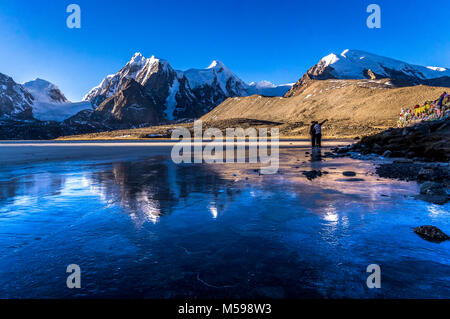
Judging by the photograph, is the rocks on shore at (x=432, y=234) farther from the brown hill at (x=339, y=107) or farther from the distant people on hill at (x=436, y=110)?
the brown hill at (x=339, y=107)

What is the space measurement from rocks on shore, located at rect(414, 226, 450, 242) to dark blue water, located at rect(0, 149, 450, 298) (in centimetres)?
18

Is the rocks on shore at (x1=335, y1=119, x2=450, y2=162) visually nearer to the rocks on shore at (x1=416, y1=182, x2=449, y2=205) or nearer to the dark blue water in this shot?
the rocks on shore at (x1=416, y1=182, x2=449, y2=205)

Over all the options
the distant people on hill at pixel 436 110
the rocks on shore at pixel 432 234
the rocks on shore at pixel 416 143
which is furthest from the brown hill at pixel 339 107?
the rocks on shore at pixel 432 234

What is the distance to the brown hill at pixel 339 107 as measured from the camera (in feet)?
245

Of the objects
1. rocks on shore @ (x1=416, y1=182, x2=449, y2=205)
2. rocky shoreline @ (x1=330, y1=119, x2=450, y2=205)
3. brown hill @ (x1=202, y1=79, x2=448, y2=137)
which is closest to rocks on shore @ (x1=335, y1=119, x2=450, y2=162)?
rocky shoreline @ (x1=330, y1=119, x2=450, y2=205)

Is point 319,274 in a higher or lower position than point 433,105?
lower

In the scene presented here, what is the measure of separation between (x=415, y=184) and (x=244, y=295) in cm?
804

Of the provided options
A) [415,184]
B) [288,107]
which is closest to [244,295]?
[415,184]

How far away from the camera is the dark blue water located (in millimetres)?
2904

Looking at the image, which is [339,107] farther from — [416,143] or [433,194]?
[433,194]

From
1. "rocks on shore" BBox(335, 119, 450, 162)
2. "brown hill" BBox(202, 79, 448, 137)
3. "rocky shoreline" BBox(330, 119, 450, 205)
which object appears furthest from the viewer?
"brown hill" BBox(202, 79, 448, 137)

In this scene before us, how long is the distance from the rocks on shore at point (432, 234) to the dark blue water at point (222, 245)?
0.18m
